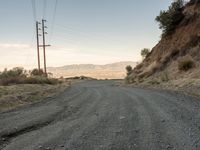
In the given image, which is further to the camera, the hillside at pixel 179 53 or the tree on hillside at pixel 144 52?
the tree on hillside at pixel 144 52

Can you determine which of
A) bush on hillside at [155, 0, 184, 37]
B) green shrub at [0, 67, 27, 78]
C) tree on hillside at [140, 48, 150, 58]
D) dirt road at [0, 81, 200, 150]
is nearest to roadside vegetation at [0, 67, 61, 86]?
green shrub at [0, 67, 27, 78]

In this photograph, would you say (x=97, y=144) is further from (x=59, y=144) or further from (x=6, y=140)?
(x=6, y=140)

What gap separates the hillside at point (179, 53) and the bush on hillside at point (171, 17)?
493 millimetres

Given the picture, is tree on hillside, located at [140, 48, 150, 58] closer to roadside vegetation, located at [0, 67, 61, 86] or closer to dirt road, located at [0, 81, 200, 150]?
roadside vegetation, located at [0, 67, 61, 86]

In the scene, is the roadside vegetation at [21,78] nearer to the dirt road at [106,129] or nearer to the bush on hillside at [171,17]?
the bush on hillside at [171,17]

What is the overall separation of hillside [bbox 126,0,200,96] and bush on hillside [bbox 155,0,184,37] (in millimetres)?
493

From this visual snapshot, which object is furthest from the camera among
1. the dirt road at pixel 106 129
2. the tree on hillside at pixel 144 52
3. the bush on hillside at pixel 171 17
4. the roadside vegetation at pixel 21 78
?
the tree on hillside at pixel 144 52

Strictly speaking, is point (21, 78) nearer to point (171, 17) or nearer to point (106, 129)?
point (171, 17)

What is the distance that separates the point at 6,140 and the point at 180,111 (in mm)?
6271

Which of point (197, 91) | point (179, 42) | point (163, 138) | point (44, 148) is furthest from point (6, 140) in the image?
point (179, 42)

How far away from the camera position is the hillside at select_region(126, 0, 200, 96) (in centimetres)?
2859

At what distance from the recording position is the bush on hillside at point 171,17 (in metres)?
40.7

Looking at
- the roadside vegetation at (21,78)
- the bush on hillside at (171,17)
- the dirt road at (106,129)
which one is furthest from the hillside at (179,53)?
the dirt road at (106,129)

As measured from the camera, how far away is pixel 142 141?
7609mm
